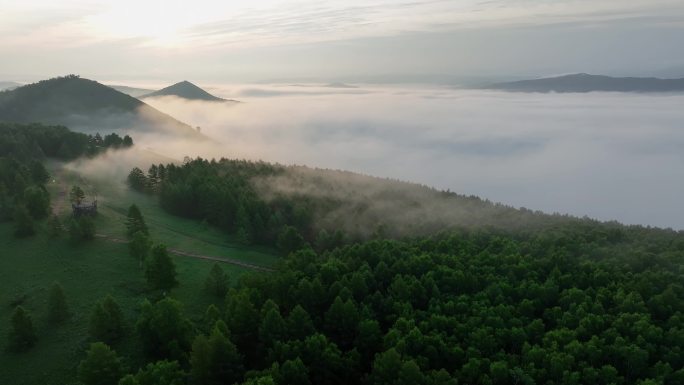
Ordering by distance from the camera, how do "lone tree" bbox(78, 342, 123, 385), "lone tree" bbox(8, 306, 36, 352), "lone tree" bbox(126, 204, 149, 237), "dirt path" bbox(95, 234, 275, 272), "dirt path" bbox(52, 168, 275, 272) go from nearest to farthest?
"lone tree" bbox(78, 342, 123, 385) → "lone tree" bbox(8, 306, 36, 352) → "dirt path" bbox(95, 234, 275, 272) → "lone tree" bbox(126, 204, 149, 237) → "dirt path" bbox(52, 168, 275, 272)

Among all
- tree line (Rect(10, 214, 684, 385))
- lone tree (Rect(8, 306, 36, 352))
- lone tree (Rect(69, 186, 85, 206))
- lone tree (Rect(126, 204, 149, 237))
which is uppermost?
lone tree (Rect(69, 186, 85, 206))

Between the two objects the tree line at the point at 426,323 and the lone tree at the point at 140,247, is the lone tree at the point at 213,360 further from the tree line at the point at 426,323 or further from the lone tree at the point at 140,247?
the lone tree at the point at 140,247

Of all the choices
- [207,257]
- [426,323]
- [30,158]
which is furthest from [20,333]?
[30,158]

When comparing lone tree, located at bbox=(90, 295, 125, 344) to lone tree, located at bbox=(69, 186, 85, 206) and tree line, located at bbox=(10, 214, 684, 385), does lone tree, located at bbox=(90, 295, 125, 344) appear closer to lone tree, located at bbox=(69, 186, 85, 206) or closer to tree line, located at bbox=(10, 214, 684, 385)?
tree line, located at bbox=(10, 214, 684, 385)

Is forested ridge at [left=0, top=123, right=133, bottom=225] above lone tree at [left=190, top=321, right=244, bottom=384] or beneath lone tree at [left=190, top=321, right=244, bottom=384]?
above

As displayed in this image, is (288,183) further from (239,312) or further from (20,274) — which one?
(239,312)

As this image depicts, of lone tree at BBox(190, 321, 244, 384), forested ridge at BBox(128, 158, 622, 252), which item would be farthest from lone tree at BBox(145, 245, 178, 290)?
forested ridge at BBox(128, 158, 622, 252)

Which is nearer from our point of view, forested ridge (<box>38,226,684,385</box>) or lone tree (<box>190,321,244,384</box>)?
forested ridge (<box>38,226,684,385</box>)
